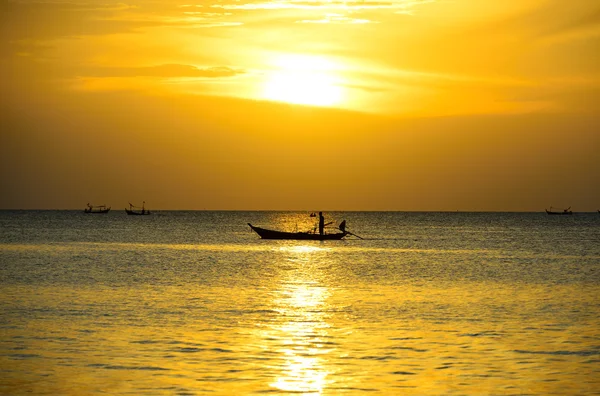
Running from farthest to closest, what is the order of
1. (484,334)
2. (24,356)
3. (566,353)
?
(484,334) → (566,353) → (24,356)

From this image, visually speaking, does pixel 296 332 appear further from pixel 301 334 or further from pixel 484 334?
pixel 484 334

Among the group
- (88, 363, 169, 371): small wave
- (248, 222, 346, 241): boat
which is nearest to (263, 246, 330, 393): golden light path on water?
(88, 363, 169, 371): small wave

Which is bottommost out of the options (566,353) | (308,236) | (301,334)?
(566,353)

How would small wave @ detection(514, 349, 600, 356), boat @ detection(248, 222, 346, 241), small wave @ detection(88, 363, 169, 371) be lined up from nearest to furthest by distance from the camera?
1. small wave @ detection(88, 363, 169, 371)
2. small wave @ detection(514, 349, 600, 356)
3. boat @ detection(248, 222, 346, 241)

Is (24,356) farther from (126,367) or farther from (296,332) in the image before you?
(296,332)

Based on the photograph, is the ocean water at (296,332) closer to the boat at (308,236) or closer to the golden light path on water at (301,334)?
the golden light path on water at (301,334)

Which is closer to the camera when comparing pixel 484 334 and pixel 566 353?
pixel 566 353

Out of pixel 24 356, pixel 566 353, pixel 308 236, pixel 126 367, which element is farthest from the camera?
pixel 308 236

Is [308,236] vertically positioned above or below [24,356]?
above

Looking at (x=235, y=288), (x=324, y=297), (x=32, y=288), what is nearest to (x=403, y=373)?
(x=324, y=297)

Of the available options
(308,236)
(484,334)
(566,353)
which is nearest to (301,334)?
(484,334)

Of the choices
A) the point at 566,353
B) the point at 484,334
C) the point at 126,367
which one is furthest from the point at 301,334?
the point at 566,353

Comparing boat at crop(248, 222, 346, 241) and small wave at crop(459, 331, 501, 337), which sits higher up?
boat at crop(248, 222, 346, 241)

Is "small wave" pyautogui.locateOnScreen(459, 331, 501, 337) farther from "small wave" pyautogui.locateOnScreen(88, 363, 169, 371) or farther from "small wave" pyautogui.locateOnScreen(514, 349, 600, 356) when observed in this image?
"small wave" pyautogui.locateOnScreen(88, 363, 169, 371)
